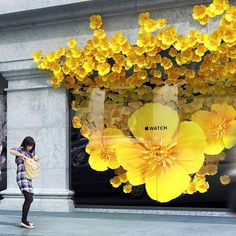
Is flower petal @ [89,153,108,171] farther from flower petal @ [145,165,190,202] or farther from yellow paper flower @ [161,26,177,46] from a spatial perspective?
yellow paper flower @ [161,26,177,46]

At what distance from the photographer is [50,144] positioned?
1195 centimetres

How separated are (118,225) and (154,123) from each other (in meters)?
2.52

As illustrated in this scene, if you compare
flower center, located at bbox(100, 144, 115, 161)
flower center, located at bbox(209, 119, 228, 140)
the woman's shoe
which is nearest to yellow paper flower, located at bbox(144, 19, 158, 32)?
flower center, located at bbox(209, 119, 228, 140)

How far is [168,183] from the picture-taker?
11.0 meters

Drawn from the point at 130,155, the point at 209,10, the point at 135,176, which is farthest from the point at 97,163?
the point at 209,10

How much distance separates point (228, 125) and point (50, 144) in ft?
13.2

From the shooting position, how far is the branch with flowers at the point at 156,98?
1059cm

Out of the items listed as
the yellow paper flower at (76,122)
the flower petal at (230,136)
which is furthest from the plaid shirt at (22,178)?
the flower petal at (230,136)

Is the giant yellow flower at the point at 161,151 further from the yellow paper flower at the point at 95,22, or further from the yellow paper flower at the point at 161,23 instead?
the yellow paper flower at the point at 95,22

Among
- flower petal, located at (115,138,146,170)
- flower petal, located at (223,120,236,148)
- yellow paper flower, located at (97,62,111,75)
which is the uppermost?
yellow paper flower, located at (97,62,111,75)

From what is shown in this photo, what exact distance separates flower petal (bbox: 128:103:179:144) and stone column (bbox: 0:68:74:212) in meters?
1.66

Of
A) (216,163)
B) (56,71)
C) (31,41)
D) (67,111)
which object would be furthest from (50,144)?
→ (216,163)

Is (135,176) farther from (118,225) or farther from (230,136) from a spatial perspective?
(230,136)

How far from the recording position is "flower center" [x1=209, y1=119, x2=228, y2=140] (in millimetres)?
10664
